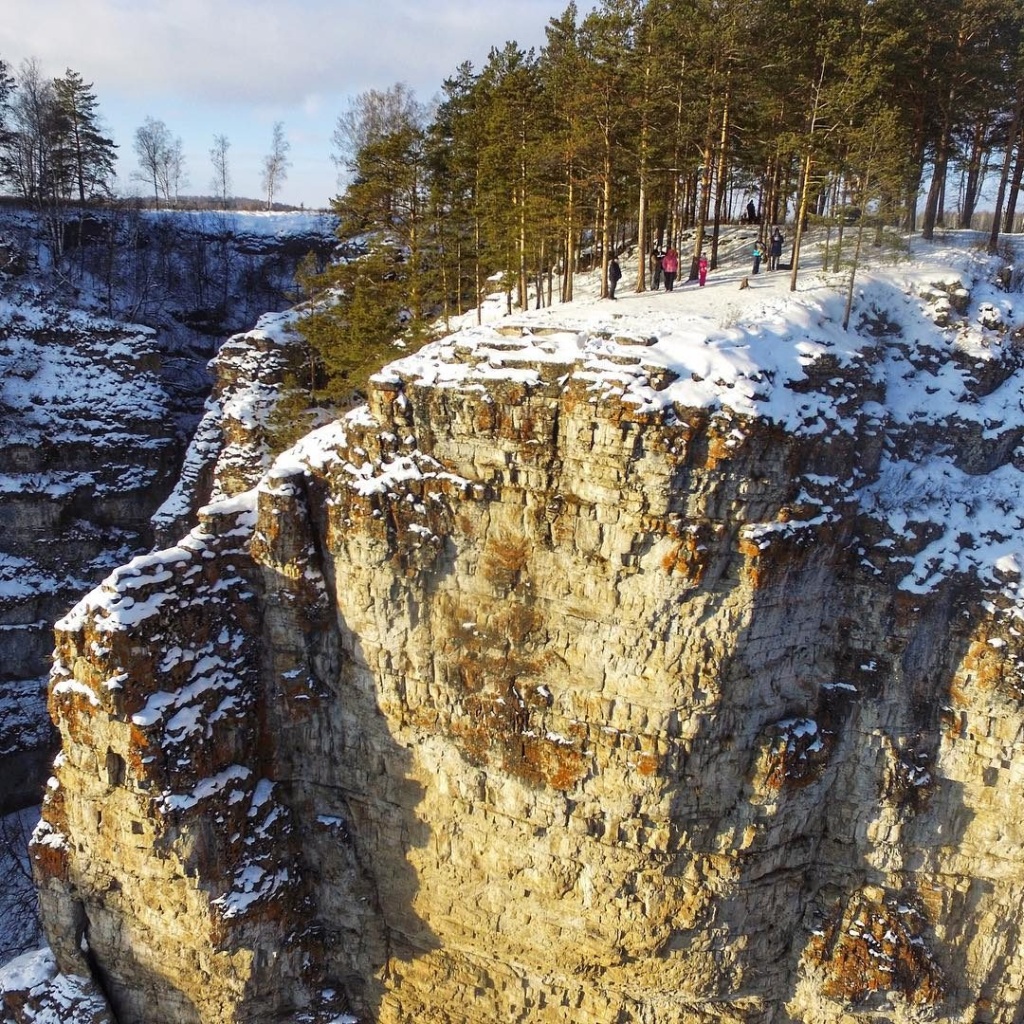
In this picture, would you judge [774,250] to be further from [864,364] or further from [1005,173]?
[1005,173]

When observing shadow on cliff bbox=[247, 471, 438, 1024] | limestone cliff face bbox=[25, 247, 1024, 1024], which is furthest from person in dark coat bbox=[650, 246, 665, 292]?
shadow on cliff bbox=[247, 471, 438, 1024]

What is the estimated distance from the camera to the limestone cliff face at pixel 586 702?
1517 centimetres

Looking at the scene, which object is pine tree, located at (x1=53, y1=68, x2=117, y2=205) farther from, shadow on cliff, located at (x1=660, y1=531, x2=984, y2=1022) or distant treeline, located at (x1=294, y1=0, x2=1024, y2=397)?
shadow on cliff, located at (x1=660, y1=531, x2=984, y2=1022)

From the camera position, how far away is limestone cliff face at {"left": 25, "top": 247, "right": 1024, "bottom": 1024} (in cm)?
1517

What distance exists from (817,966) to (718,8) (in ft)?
82.0

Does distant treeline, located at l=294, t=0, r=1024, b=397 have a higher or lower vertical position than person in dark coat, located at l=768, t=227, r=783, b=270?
higher

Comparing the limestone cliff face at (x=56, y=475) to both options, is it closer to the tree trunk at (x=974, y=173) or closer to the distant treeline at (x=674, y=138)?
the distant treeline at (x=674, y=138)

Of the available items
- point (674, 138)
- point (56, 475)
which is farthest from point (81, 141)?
point (674, 138)

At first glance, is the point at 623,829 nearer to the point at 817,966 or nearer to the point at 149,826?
the point at 817,966

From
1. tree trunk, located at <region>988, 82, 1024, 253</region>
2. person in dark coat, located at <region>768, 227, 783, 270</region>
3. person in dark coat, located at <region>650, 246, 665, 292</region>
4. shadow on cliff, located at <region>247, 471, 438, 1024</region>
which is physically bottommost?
shadow on cliff, located at <region>247, 471, 438, 1024</region>

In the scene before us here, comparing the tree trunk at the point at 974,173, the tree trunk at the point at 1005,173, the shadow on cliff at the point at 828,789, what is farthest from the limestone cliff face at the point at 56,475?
the tree trunk at the point at 974,173

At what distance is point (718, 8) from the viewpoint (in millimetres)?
20234

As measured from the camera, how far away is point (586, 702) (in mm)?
16219

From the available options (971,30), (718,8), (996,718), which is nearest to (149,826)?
(996,718)
